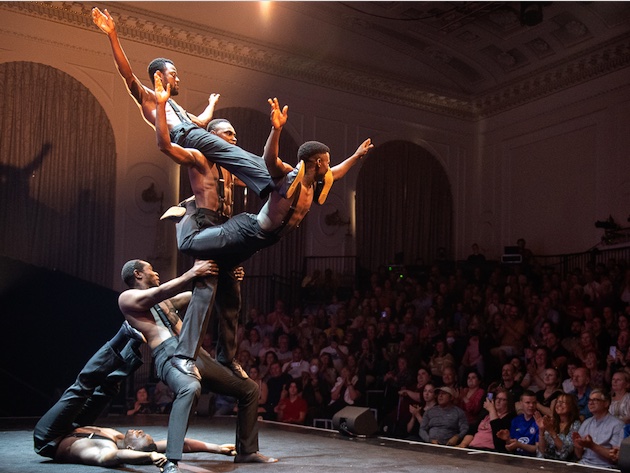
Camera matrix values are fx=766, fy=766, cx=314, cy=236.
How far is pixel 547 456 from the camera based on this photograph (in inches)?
206

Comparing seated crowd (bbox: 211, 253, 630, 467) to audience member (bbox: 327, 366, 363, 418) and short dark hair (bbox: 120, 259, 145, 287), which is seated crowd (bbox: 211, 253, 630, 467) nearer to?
audience member (bbox: 327, 366, 363, 418)

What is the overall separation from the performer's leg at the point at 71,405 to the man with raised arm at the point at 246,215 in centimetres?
61

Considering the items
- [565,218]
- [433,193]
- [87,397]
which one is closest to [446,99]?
[433,193]

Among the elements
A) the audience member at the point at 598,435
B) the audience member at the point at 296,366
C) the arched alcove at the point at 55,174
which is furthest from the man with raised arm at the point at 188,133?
the arched alcove at the point at 55,174

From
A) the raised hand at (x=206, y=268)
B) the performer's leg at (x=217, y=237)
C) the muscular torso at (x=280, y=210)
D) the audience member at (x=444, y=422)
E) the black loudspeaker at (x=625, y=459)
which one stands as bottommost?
the audience member at (x=444, y=422)

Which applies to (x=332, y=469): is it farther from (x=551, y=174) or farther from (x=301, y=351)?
(x=551, y=174)

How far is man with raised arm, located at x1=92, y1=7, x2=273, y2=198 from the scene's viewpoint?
3.92 m

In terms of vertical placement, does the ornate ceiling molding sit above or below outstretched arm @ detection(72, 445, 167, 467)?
above

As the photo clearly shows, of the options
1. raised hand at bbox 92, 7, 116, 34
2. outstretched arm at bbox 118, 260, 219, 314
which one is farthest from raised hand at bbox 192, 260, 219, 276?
raised hand at bbox 92, 7, 116, 34

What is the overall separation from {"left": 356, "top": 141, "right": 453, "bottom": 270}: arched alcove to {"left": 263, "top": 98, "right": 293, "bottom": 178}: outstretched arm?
10.5m

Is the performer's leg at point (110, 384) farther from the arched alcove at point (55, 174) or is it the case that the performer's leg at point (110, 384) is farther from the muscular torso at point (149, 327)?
the arched alcove at point (55, 174)

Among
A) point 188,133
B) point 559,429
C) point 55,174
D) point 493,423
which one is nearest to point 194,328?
point 188,133

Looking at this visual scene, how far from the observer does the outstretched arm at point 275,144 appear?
3652 mm

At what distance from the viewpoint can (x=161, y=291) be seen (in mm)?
4109
